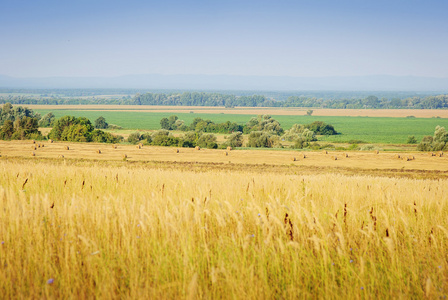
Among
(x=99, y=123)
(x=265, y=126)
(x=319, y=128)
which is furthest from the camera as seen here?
(x=319, y=128)

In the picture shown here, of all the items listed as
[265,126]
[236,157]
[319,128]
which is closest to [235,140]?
[236,157]

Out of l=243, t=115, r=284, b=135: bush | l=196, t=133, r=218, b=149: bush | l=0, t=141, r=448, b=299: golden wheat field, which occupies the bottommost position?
l=243, t=115, r=284, b=135: bush

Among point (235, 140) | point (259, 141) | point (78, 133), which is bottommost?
point (235, 140)

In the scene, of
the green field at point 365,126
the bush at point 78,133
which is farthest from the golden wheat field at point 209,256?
the green field at point 365,126

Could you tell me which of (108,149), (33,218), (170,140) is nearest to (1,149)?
(108,149)

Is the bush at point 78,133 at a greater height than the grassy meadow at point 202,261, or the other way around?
the grassy meadow at point 202,261

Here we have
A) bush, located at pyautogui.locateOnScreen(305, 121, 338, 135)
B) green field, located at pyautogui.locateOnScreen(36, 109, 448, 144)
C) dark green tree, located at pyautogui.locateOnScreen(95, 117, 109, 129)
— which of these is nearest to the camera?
dark green tree, located at pyautogui.locateOnScreen(95, 117, 109, 129)

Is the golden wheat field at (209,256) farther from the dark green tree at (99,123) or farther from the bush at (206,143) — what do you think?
the dark green tree at (99,123)

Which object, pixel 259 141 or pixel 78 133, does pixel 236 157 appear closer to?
pixel 259 141

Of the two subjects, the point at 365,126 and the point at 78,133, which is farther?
the point at 365,126

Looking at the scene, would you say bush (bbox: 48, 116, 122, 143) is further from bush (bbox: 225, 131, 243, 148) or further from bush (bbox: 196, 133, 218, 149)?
bush (bbox: 225, 131, 243, 148)

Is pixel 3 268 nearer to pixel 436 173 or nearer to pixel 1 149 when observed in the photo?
pixel 436 173

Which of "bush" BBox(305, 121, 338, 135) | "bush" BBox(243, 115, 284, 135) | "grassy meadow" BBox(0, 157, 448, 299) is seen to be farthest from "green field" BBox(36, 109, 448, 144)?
"grassy meadow" BBox(0, 157, 448, 299)

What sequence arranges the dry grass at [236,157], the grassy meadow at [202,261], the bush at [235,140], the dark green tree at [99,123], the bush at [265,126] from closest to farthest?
the grassy meadow at [202,261] → the dry grass at [236,157] → the bush at [235,140] → the bush at [265,126] → the dark green tree at [99,123]
